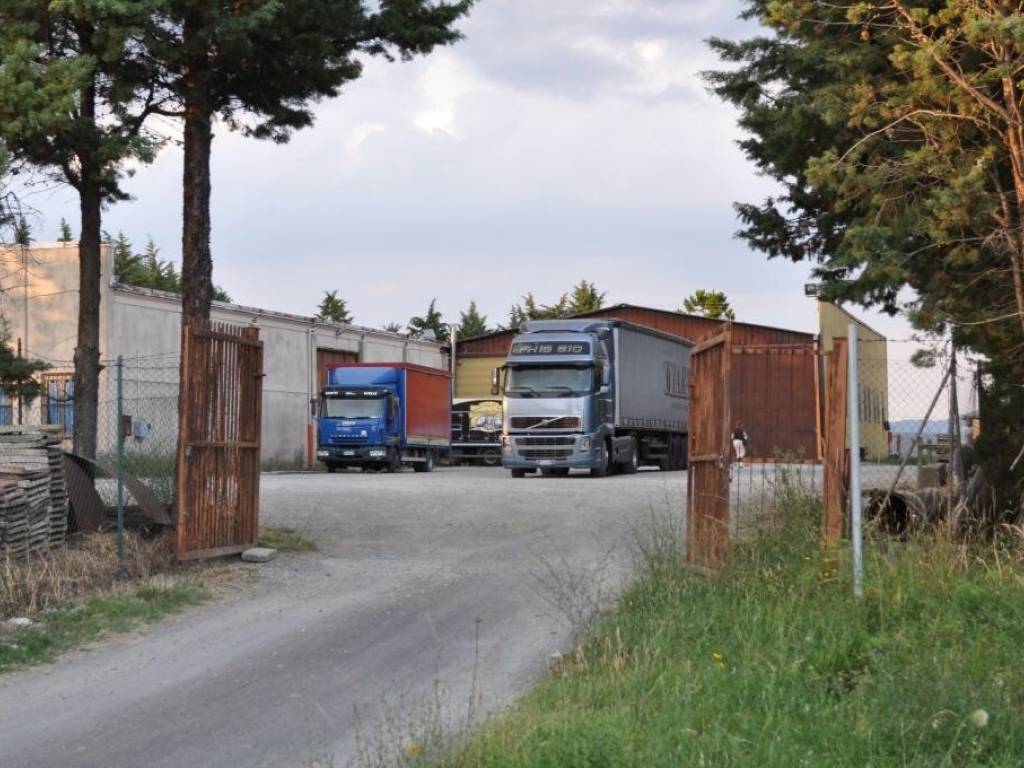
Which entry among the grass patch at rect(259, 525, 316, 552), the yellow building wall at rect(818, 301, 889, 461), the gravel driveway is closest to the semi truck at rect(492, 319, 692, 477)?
→ the yellow building wall at rect(818, 301, 889, 461)

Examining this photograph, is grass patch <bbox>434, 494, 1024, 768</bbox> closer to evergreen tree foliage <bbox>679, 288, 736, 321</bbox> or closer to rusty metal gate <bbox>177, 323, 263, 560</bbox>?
rusty metal gate <bbox>177, 323, 263, 560</bbox>

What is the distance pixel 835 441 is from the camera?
1112cm

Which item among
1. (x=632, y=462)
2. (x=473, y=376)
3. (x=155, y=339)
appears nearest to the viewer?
(x=632, y=462)

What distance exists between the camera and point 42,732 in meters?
8.13

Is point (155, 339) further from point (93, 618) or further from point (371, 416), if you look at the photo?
point (93, 618)

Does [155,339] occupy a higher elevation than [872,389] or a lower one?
higher

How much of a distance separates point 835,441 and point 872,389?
25.3ft

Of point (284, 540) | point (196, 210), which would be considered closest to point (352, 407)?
point (284, 540)

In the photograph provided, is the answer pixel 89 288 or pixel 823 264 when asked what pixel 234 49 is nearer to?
pixel 89 288

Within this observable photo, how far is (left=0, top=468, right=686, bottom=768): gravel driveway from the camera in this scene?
7.86 m

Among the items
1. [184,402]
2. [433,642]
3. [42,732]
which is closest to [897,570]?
[433,642]

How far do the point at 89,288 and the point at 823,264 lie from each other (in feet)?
31.2

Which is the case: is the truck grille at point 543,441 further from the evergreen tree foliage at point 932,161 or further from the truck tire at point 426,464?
the evergreen tree foliage at point 932,161

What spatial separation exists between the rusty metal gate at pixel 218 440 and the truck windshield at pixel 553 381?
16.6 m
